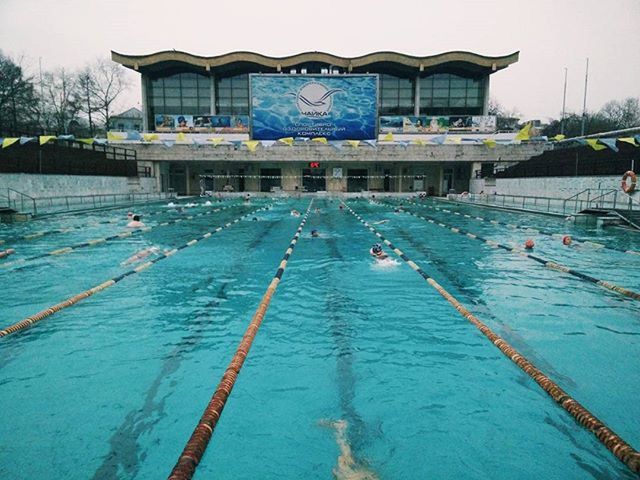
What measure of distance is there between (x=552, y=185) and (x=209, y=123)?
30.6 m

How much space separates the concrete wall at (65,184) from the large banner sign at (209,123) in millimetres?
9150

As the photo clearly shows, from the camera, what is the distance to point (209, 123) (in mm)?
40344

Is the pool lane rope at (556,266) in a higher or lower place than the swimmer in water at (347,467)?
higher

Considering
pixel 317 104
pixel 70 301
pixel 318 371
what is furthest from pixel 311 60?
pixel 318 371

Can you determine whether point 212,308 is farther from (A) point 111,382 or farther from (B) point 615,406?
(B) point 615,406

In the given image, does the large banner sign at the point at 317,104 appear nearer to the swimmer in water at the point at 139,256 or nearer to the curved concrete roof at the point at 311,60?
→ the curved concrete roof at the point at 311,60

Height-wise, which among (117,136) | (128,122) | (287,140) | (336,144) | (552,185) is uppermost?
(128,122)

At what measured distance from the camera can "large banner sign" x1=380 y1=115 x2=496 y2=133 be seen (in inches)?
1583

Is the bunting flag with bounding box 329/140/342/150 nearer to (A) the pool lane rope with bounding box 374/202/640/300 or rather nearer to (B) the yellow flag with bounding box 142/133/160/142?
(B) the yellow flag with bounding box 142/133/160/142

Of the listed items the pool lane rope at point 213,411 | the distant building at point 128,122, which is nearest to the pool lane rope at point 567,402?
the pool lane rope at point 213,411

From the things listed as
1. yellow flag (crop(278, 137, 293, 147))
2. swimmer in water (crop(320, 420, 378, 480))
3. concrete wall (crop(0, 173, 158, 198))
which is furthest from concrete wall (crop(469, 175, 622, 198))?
concrete wall (crop(0, 173, 158, 198))

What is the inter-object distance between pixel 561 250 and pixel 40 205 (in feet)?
79.0

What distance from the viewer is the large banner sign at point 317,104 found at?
1399 inches

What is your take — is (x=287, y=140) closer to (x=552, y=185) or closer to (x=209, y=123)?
(x=209, y=123)
